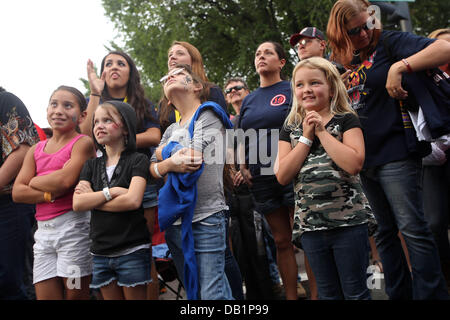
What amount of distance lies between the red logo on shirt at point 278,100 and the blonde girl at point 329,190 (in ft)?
2.94

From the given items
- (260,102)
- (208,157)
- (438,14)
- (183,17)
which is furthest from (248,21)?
(208,157)

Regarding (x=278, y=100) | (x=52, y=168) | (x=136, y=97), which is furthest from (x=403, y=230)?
(x=52, y=168)

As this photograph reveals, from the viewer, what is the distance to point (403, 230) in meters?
2.30

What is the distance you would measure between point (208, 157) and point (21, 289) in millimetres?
1772

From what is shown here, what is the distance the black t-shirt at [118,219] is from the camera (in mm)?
2375

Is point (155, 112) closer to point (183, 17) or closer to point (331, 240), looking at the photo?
point (331, 240)

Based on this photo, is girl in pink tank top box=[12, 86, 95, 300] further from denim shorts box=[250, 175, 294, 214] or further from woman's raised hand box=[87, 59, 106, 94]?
denim shorts box=[250, 175, 294, 214]

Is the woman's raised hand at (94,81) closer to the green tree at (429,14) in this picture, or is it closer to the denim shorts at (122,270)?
the denim shorts at (122,270)

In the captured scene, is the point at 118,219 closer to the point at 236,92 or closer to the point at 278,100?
the point at 278,100

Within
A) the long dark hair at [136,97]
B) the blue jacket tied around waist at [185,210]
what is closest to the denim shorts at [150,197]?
the long dark hair at [136,97]

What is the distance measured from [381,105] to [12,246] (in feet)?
9.21

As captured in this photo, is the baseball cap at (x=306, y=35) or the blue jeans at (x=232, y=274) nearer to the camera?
the blue jeans at (x=232, y=274)

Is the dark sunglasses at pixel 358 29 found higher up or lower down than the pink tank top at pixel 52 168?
higher up

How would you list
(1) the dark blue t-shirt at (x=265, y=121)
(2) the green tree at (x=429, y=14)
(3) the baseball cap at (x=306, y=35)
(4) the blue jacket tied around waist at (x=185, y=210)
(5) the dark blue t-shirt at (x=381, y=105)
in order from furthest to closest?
1. (2) the green tree at (x=429, y=14)
2. (3) the baseball cap at (x=306, y=35)
3. (1) the dark blue t-shirt at (x=265, y=121)
4. (5) the dark blue t-shirt at (x=381, y=105)
5. (4) the blue jacket tied around waist at (x=185, y=210)
